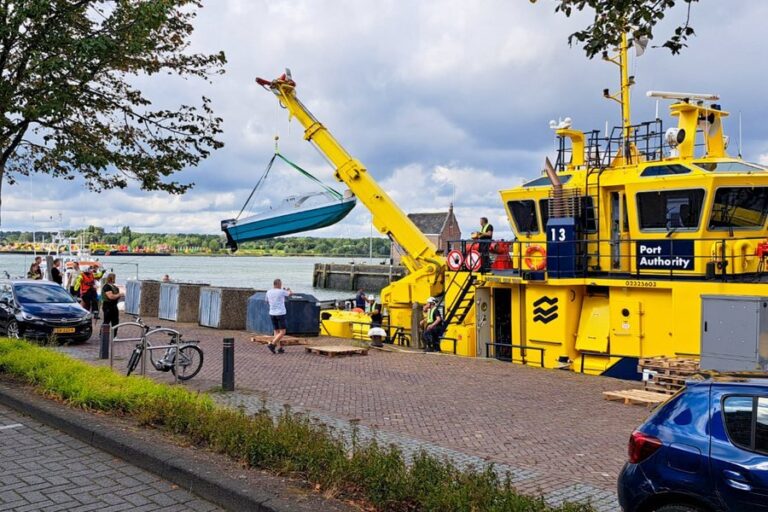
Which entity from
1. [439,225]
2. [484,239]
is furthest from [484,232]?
[439,225]

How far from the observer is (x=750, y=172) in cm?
1470

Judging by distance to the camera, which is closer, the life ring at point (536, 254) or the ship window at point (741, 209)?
the ship window at point (741, 209)

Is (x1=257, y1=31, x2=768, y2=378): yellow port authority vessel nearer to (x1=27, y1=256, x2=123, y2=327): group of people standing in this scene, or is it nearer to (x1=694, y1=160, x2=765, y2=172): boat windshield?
(x1=694, y1=160, x2=765, y2=172): boat windshield

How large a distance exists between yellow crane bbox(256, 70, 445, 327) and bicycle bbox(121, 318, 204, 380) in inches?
410

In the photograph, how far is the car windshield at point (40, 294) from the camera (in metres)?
17.5

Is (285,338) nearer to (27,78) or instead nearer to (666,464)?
(27,78)

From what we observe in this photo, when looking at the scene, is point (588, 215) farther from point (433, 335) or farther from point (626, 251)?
point (433, 335)

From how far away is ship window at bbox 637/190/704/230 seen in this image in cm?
1482

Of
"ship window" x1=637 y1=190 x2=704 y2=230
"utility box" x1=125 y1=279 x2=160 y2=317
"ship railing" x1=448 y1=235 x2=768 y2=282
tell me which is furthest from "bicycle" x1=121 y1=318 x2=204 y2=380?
"utility box" x1=125 y1=279 x2=160 y2=317

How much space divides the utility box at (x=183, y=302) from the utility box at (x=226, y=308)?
1.60 metres

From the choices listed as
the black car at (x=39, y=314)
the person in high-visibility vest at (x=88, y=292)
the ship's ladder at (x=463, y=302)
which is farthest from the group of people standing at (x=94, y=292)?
the ship's ladder at (x=463, y=302)

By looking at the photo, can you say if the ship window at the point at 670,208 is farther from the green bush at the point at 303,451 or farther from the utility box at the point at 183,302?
the utility box at the point at 183,302

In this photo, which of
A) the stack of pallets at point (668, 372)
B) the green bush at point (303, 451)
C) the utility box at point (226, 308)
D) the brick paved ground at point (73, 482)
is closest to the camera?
the green bush at point (303, 451)

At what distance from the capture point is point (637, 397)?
11.3 meters
